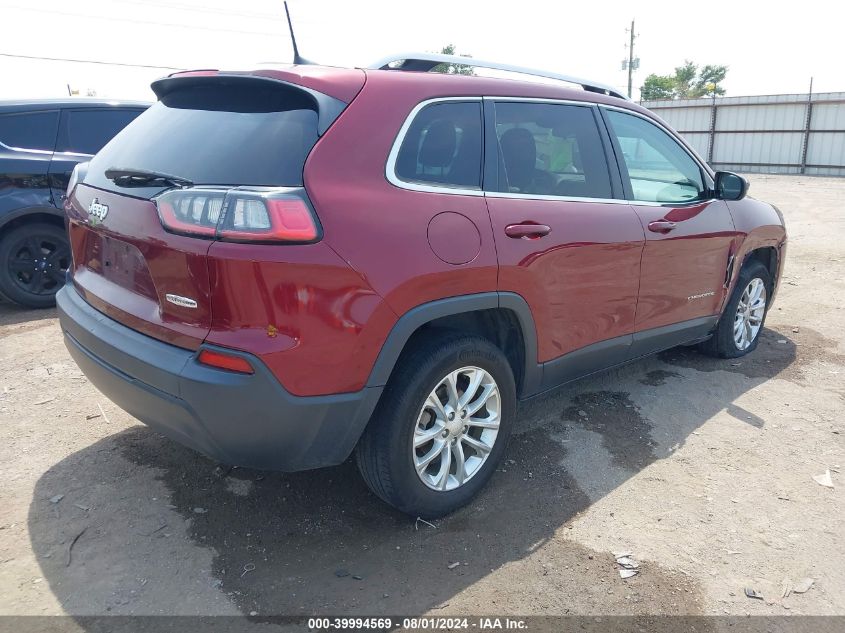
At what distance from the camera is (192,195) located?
2262mm

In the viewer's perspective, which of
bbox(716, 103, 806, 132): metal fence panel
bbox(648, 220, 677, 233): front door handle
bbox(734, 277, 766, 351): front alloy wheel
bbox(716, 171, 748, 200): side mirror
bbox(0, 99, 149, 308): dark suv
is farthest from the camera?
bbox(716, 103, 806, 132): metal fence panel

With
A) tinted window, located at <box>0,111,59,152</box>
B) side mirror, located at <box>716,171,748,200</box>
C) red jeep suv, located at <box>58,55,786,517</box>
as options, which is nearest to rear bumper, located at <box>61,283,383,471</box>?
red jeep suv, located at <box>58,55,786,517</box>

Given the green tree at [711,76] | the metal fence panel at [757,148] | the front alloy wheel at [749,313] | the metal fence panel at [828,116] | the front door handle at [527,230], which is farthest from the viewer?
the green tree at [711,76]

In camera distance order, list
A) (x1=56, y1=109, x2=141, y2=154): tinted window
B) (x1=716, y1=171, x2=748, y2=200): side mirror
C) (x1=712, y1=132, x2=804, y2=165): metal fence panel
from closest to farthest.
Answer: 1. (x1=716, y1=171, x2=748, y2=200): side mirror
2. (x1=56, y1=109, x2=141, y2=154): tinted window
3. (x1=712, y1=132, x2=804, y2=165): metal fence panel

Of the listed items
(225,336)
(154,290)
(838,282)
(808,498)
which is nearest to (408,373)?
(225,336)

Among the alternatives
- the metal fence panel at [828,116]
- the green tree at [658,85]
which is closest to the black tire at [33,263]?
the metal fence panel at [828,116]

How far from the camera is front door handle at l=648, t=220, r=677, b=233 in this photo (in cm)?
362

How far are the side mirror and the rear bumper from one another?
117 inches

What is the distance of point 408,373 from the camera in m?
2.56

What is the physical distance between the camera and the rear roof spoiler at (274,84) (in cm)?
238

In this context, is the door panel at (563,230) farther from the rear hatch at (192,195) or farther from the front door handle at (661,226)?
the rear hatch at (192,195)

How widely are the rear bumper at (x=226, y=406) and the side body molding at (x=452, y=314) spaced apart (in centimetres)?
12

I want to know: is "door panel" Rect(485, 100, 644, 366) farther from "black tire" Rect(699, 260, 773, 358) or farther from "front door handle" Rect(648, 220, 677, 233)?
"black tire" Rect(699, 260, 773, 358)

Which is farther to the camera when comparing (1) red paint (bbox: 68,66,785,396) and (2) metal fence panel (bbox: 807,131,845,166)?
(2) metal fence panel (bbox: 807,131,845,166)
